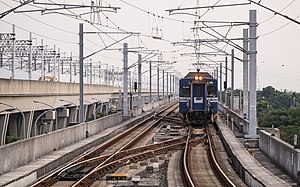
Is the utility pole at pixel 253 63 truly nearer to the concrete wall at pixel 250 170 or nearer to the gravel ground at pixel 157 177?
the concrete wall at pixel 250 170

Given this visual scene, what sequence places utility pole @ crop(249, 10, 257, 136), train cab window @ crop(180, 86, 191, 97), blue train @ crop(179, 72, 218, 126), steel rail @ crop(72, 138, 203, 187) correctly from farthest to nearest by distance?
1. train cab window @ crop(180, 86, 191, 97)
2. blue train @ crop(179, 72, 218, 126)
3. utility pole @ crop(249, 10, 257, 136)
4. steel rail @ crop(72, 138, 203, 187)

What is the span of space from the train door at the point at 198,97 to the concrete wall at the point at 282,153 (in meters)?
9.15

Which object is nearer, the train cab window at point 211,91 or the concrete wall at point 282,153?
the concrete wall at point 282,153

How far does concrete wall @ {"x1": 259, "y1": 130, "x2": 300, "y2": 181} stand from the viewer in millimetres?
14891

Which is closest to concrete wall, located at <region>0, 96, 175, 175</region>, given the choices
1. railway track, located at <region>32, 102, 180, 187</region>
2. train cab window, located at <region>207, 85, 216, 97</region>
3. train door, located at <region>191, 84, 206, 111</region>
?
railway track, located at <region>32, 102, 180, 187</region>

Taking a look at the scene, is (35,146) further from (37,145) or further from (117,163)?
(117,163)

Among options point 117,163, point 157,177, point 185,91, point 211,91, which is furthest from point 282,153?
point 185,91

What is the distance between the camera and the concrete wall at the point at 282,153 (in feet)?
48.9

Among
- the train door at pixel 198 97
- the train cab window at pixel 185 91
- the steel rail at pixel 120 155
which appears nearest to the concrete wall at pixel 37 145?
the steel rail at pixel 120 155

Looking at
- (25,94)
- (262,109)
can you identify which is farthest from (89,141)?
(262,109)

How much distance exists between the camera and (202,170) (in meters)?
18.2

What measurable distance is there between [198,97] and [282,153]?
570 inches

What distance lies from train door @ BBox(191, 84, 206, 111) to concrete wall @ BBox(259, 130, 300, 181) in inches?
360

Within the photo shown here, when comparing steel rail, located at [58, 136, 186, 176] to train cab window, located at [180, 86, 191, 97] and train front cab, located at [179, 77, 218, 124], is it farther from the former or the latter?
train cab window, located at [180, 86, 191, 97]
